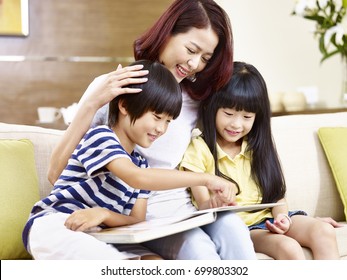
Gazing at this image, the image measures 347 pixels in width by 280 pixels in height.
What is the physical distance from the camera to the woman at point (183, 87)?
1546 millimetres

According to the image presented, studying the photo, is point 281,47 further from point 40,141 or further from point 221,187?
point 221,187

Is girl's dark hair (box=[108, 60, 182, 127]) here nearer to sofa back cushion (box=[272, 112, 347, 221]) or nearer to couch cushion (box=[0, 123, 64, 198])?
couch cushion (box=[0, 123, 64, 198])

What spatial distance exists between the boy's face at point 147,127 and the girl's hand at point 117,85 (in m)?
0.07

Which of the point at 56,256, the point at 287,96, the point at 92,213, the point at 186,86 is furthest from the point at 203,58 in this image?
the point at 287,96

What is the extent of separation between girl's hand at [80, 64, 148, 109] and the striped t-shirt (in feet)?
0.25

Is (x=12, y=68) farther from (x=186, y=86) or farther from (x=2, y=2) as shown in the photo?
(x=186, y=86)

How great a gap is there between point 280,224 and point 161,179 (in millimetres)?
496

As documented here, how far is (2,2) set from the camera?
431cm

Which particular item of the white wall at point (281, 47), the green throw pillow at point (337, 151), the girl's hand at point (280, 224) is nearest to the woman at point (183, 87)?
the girl's hand at point (280, 224)

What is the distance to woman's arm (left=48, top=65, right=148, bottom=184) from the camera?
158 cm

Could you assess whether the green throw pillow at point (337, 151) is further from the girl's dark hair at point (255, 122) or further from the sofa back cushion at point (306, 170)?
the girl's dark hair at point (255, 122)

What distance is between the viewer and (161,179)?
148 cm

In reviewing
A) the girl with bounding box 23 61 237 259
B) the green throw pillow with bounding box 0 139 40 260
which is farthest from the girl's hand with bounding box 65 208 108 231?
the green throw pillow with bounding box 0 139 40 260

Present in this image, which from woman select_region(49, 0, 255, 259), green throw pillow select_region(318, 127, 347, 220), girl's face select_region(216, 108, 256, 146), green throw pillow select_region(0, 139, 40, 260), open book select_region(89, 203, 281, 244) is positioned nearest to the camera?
open book select_region(89, 203, 281, 244)
